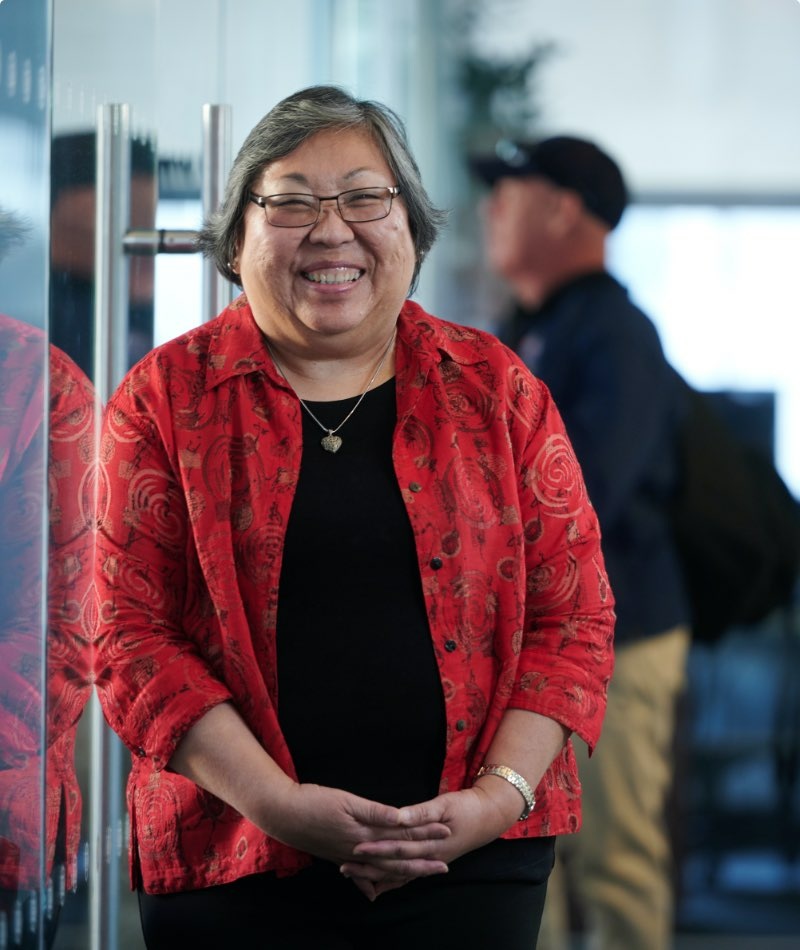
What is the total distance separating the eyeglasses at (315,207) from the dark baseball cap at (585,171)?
63.9 inches

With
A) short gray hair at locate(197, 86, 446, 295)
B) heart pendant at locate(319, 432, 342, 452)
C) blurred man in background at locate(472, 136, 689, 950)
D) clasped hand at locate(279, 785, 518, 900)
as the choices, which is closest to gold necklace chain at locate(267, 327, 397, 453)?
heart pendant at locate(319, 432, 342, 452)

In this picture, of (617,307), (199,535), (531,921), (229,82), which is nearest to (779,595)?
(617,307)

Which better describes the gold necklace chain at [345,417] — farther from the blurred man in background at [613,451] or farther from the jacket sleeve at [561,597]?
the blurred man in background at [613,451]

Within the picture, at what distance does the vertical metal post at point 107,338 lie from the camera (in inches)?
63.9

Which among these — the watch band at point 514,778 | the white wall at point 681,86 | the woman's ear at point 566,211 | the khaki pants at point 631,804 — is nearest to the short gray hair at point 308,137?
the watch band at point 514,778

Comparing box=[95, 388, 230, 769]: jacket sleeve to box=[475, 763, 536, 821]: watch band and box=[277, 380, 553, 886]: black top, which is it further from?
box=[475, 763, 536, 821]: watch band

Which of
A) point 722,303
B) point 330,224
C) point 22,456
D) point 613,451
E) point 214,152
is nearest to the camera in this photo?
point 22,456

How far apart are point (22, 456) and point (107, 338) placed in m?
0.37

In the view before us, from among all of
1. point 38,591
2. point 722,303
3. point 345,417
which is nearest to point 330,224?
point 345,417

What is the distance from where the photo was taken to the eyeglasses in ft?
4.60

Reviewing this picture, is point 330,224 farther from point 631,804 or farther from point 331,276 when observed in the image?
point 631,804

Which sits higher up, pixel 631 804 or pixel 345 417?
pixel 345 417

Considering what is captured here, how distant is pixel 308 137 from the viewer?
4.62ft

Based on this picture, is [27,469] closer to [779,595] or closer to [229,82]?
[229,82]
